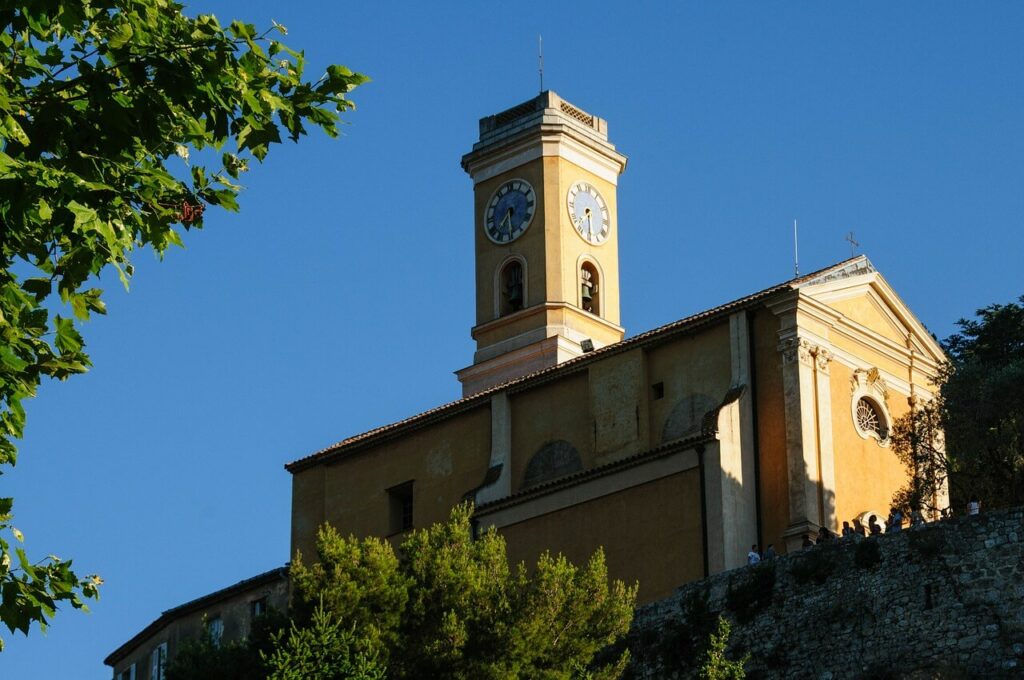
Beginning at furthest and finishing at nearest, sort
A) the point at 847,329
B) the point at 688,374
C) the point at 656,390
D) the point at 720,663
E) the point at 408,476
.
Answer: the point at 408,476
the point at 656,390
the point at 847,329
the point at 688,374
the point at 720,663

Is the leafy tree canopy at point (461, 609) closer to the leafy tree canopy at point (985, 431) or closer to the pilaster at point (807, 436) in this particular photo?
the pilaster at point (807, 436)

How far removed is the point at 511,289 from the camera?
205 feet

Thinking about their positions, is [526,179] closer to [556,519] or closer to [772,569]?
[556,519]

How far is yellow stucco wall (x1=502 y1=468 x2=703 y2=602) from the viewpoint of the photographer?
43188 millimetres

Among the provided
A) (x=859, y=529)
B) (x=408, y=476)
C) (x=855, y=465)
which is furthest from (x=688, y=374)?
(x=408, y=476)

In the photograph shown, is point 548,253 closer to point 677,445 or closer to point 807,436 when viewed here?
point 677,445

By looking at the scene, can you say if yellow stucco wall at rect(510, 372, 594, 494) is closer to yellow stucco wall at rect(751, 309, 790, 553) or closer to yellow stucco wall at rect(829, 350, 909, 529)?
yellow stucco wall at rect(751, 309, 790, 553)

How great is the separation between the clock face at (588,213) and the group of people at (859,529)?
18976 mm

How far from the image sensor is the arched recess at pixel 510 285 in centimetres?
6206

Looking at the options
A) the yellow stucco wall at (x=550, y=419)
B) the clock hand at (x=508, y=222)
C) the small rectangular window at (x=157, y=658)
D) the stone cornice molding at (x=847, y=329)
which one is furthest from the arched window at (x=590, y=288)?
the small rectangular window at (x=157, y=658)

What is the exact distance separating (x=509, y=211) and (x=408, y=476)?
13.4m

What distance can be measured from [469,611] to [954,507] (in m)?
18.2

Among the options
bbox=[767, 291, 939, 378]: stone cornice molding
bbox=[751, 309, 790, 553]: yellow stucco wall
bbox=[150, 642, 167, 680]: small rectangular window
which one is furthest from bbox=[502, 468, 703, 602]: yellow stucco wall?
bbox=[150, 642, 167, 680]: small rectangular window

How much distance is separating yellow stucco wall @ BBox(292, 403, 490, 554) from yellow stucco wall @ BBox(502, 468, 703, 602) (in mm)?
5031
